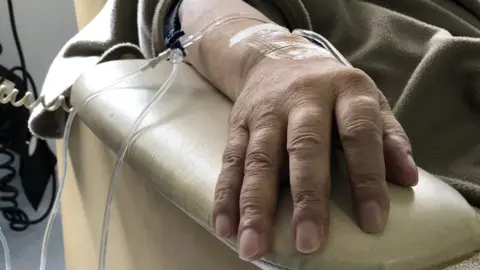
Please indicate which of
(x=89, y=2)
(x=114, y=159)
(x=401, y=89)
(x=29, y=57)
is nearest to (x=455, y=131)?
(x=401, y=89)

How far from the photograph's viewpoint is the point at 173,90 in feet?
2.15

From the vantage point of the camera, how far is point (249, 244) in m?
0.43

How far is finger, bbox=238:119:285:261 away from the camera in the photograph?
430 millimetres

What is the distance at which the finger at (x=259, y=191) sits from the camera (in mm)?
430

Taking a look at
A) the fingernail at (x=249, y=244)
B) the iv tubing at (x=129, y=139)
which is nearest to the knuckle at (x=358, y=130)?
the fingernail at (x=249, y=244)

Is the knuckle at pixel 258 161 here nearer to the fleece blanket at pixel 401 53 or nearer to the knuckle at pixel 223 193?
Result: the knuckle at pixel 223 193

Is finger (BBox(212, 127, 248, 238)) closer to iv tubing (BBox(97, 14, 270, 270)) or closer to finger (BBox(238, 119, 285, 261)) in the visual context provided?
finger (BBox(238, 119, 285, 261))

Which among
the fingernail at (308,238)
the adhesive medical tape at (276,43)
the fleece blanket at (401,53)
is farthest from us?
the fleece blanket at (401,53)

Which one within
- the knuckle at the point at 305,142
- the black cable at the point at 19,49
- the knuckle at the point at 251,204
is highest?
the knuckle at the point at 305,142

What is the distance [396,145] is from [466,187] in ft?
0.57

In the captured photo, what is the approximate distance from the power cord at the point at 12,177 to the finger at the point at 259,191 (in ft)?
3.83

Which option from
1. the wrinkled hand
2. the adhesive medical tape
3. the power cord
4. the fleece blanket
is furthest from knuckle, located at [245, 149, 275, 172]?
the power cord

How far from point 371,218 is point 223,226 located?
0.11 m

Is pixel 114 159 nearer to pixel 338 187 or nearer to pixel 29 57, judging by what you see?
pixel 338 187
